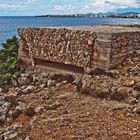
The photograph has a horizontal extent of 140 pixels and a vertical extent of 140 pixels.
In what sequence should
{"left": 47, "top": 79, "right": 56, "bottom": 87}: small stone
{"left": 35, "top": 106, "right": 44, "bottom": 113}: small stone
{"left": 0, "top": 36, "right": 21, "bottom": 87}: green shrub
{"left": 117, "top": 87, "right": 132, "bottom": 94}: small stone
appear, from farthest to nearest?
{"left": 0, "top": 36, "right": 21, "bottom": 87}: green shrub
{"left": 47, "top": 79, "right": 56, "bottom": 87}: small stone
{"left": 117, "top": 87, "right": 132, "bottom": 94}: small stone
{"left": 35, "top": 106, "right": 44, "bottom": 113}: small stone

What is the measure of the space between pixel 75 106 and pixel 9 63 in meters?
6.06

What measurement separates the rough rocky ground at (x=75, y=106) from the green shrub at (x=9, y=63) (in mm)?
729

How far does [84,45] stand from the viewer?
43.3ft

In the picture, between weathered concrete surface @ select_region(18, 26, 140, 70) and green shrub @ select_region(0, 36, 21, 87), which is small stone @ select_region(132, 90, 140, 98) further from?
green shrub @ select_region(0, 36, 21, 87)

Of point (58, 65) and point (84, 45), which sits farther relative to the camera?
point (58, 65)

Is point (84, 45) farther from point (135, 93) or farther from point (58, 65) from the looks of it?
point (135, 93)

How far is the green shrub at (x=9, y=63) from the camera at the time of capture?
48.8 feet

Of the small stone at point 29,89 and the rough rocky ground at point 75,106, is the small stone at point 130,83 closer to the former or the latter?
the rough rocky ground at point 75,106

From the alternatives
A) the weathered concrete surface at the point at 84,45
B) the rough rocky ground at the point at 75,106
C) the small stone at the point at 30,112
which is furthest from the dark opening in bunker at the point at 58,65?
the small stone at the point at 30,112

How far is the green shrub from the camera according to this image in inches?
586

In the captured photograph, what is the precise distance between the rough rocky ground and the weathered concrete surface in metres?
0.37

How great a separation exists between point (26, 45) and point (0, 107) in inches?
193

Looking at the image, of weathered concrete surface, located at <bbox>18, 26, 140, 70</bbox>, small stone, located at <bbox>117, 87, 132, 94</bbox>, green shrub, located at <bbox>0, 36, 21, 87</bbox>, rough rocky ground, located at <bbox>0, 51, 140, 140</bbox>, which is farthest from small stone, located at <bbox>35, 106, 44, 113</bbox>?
green shrub, located at <bbox>0, 36, 21, 87</bbox>

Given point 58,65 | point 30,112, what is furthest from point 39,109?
point 58,65
